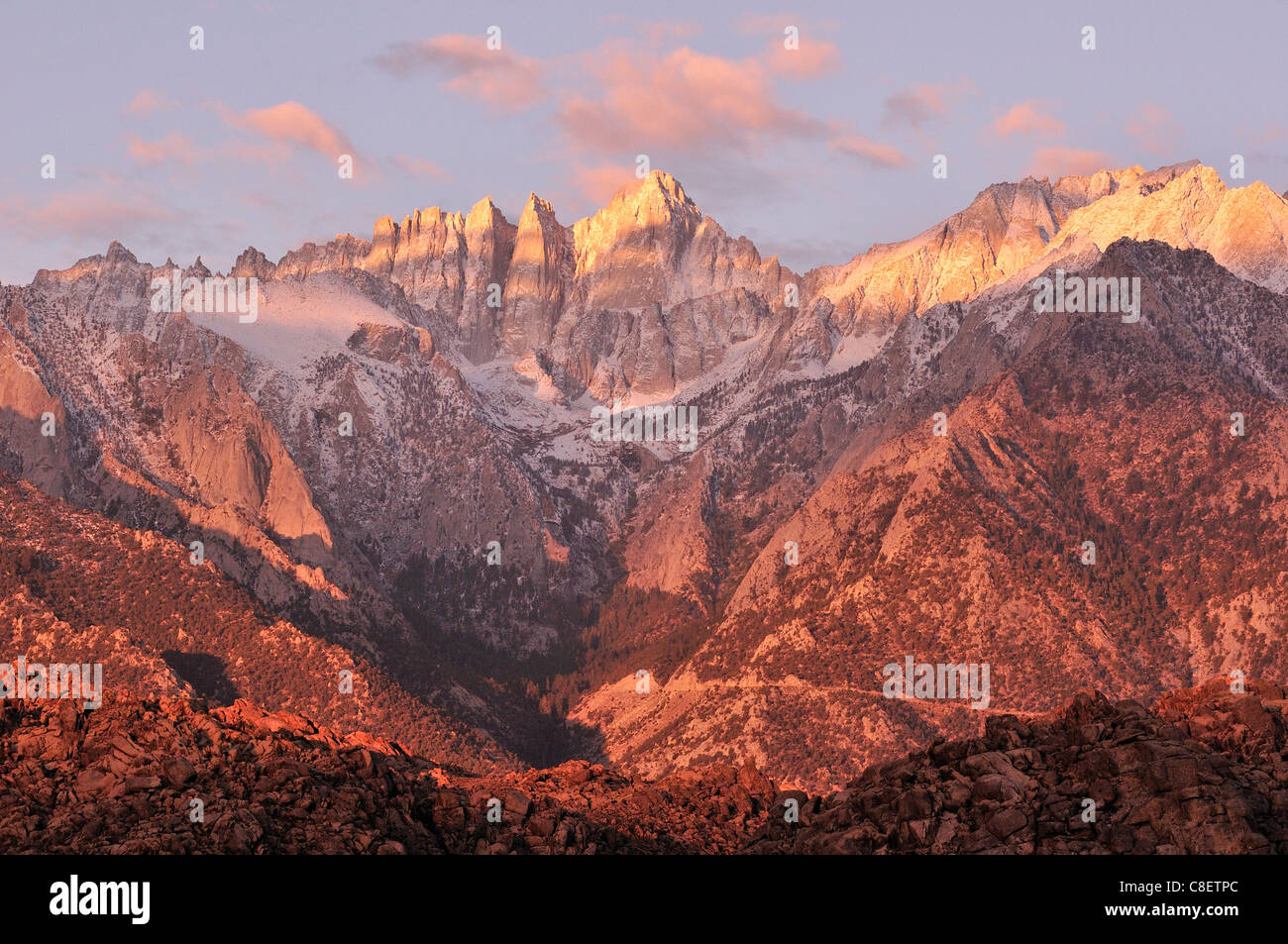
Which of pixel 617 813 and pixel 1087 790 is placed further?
pixel 617 813

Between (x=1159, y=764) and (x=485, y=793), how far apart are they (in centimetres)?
3706

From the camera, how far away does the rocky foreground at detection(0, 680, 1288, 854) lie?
71188 mm

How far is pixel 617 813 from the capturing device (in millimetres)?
96312

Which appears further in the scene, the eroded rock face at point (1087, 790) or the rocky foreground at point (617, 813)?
the rocky foreground at point (617, 813)

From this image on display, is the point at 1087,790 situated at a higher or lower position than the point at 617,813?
higher

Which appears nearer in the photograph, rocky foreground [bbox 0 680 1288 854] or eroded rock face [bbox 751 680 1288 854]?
eroded rock face [bbox 751 680 1288 854]

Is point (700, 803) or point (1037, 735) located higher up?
→ point (1037, 735)

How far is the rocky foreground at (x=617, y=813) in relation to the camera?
234 feet
